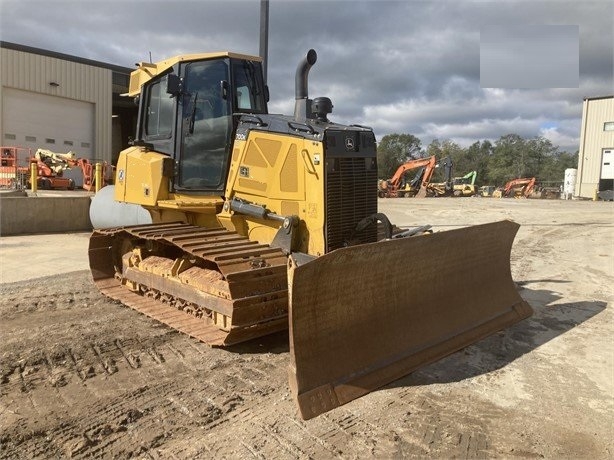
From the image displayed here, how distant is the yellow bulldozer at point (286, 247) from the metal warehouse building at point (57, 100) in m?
20.2

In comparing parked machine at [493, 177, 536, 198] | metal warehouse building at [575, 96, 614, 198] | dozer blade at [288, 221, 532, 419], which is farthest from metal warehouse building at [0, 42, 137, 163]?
metal warehouse building at [575, 96, 614, 198]

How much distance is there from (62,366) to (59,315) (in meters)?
1.52

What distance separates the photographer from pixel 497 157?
2997 inches

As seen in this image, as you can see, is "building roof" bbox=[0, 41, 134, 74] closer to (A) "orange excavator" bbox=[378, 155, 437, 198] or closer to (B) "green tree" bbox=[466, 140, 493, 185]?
(A) "orange excavator" bbox=[378, 155, 437, 198]

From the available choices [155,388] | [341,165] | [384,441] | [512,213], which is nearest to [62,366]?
[155,388]

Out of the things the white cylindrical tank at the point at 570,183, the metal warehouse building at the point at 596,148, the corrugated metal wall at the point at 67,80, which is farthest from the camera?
the white cylindrical tank at the point at 570,183

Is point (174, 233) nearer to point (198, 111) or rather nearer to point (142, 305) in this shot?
point (142, 305)

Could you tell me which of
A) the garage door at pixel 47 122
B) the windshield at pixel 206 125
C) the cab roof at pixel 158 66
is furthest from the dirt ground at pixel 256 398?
the garage door at pixel 47 122

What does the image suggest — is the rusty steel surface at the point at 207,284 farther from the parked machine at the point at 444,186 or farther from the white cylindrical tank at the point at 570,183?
the white cylindrical tank at the point at 570,183

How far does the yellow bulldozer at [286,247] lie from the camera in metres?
3.66

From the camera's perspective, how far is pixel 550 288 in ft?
24.1

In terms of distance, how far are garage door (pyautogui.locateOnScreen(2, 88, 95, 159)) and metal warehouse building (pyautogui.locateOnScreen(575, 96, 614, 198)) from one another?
33895 mm

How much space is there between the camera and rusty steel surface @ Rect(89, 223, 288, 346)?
13.6 feet

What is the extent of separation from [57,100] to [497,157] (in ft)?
216
